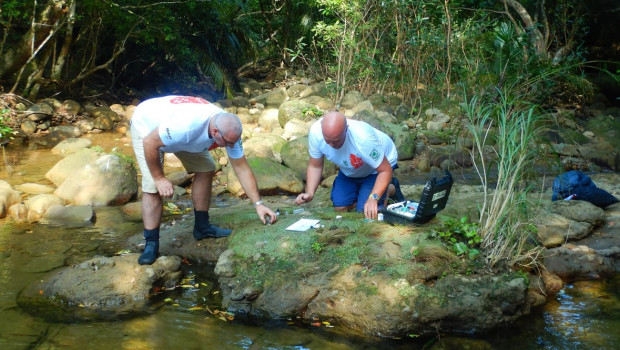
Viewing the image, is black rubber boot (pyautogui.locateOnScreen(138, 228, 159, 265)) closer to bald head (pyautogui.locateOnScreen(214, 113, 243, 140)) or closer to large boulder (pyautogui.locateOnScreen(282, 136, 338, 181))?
bald head (pyautogui.locateOnScreen(214, 113, 243, 140))

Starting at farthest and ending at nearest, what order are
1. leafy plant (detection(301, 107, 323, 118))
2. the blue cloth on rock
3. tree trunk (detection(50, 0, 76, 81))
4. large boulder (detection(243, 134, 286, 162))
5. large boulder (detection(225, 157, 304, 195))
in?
tree trunk (detection(50, 0, 76, 81)) < leafy plant (detection(301, 107, 323, 118)) < large boulder (detection(243, 134, 286, 162)) < large boulder (detection(225, 157, 304, 195)) < the blue cloth on rock

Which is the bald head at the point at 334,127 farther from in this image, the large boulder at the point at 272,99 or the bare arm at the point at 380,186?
the large boulder at the point at 272,99

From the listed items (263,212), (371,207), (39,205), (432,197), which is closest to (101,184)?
(39,205)

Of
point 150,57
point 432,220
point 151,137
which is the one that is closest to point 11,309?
point 151,137

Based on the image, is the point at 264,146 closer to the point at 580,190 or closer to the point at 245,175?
the point at 245,175

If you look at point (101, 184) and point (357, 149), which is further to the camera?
point (101, 184)

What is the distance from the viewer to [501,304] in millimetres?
3896

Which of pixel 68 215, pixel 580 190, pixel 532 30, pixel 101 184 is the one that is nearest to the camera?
pixel 580 190

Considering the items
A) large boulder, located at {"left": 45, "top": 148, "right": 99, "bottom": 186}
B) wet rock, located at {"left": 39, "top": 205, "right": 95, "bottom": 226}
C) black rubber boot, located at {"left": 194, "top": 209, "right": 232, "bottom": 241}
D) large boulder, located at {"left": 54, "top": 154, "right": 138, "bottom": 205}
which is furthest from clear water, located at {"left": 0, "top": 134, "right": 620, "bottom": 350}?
large boulder, located at {"left": 45, "top": 148, "right": 99, "bottom": 186}

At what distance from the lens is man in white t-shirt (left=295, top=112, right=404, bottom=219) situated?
15.1 ft

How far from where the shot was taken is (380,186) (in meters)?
4.66

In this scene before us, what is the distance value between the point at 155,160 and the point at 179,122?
349 mm

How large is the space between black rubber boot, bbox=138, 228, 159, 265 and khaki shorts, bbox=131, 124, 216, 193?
388mm

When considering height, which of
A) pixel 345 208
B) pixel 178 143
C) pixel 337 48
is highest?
pixel 337 48
